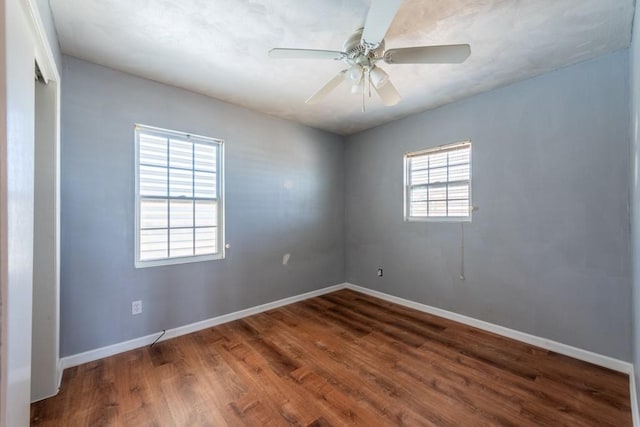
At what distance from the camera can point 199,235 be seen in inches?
115

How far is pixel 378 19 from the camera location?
131cm

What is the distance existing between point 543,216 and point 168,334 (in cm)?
391

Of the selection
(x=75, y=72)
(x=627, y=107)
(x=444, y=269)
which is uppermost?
(x=75, y=72)

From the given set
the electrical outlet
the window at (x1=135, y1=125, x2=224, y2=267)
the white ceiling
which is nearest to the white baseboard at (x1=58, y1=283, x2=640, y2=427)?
the electrical outlet

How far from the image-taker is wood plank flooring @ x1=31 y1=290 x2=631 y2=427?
1.64 m

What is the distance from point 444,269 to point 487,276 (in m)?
0.46

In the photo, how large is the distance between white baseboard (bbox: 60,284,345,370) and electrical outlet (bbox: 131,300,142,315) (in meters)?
0.26

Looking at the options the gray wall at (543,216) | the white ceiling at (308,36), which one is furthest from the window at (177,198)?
the gray wall at (543,216)

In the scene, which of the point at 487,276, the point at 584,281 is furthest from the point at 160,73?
the point at 584,281

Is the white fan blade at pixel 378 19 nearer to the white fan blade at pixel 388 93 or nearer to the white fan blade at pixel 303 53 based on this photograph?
the white fan blade at pixel 303 53

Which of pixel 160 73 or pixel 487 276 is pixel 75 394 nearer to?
pixel 160 73

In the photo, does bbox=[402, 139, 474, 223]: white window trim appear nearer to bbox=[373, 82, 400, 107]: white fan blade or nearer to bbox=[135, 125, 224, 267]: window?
bbox=[373, 82, 400, 107]: white fan blade

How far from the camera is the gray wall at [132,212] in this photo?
2203 millimetres

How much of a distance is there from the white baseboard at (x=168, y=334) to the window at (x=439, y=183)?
2089 millimetres
